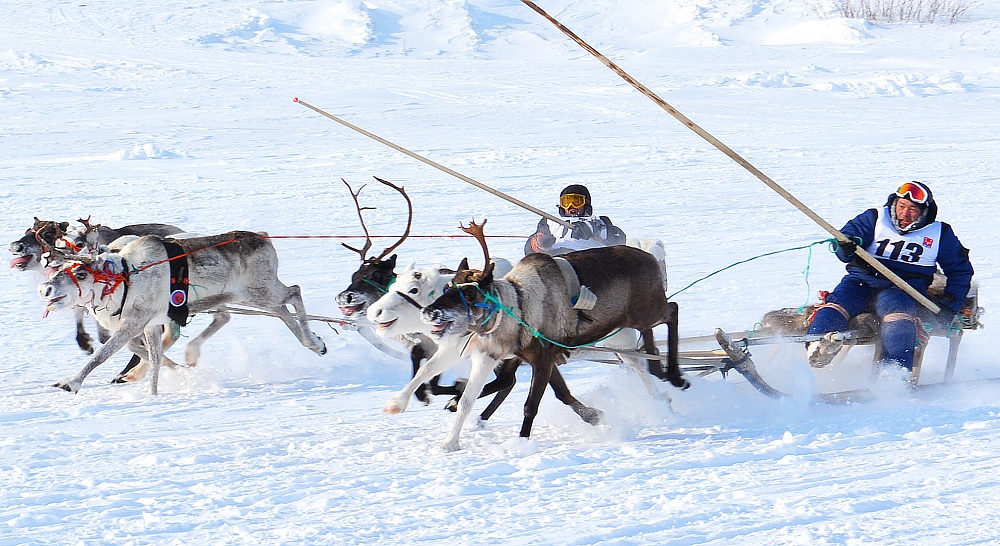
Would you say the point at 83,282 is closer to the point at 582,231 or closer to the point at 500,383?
the point at 500,383

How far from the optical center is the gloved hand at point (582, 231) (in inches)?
288

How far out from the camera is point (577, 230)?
24.0 feet

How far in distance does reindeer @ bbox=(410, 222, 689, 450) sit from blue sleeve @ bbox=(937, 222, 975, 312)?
66.1 inches

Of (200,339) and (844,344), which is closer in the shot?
(844,344)

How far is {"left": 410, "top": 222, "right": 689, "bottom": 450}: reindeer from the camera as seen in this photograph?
5.06 metres

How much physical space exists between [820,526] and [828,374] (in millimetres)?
2560

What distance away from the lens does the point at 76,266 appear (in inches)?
244

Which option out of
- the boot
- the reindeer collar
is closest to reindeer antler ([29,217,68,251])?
the reindeer collar

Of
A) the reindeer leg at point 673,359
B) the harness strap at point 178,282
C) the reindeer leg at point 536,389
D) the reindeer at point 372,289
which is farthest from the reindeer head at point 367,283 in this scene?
the reindeer leg at point 673,359

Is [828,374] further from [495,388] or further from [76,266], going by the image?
[76,266]

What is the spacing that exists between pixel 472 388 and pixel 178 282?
2383 mm

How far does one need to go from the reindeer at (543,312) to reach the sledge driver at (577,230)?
128cm

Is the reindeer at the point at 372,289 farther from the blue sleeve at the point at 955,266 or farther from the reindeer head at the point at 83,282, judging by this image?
the blue sleeve at the point at 955,266

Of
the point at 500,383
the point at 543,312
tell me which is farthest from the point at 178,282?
the point at 543,312
